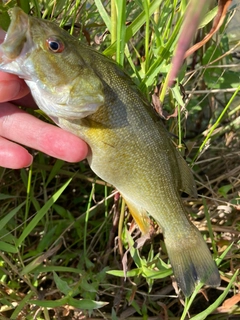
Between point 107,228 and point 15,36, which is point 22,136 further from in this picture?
point 107,228

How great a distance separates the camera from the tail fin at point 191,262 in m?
1.59

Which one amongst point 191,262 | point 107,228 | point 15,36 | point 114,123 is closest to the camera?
point 15,36

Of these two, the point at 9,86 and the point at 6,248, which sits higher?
the point at 9,86

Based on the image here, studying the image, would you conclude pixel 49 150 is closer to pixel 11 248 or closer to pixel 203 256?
pixel 11 248

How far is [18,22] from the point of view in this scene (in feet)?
4.52

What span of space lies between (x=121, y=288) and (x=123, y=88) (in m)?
1.00

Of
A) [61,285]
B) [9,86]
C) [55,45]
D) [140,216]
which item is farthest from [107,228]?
[55,45]

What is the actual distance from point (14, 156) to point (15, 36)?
20.2 inches

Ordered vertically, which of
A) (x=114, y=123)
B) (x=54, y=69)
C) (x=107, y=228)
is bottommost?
(x=107, y=228)

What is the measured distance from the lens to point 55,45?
A: 1.45m

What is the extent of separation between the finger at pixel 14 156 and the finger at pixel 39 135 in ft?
0.21

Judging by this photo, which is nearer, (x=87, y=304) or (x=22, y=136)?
(x=87, y=304)

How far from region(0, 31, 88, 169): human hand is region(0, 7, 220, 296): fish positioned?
0.05 metres

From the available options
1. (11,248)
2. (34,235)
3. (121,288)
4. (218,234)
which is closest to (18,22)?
(11,248)
